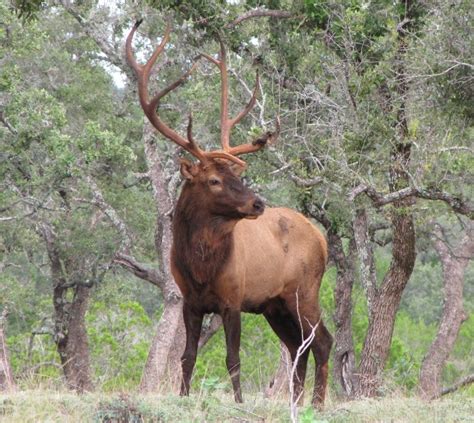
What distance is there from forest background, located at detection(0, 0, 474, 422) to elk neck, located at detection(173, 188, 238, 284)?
116 cm

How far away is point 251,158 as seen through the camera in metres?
16.3

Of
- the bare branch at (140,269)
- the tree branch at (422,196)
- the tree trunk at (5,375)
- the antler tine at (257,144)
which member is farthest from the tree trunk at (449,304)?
the antler tine at (257,144)

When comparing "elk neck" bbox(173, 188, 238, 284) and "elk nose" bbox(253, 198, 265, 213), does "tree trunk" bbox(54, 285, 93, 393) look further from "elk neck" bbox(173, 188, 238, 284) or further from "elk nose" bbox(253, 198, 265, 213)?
"elk nose" bbox(253, 198, 265, 213)

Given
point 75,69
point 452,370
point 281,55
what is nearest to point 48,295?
point 75,69

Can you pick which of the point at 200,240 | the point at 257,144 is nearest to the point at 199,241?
the point at 200,240

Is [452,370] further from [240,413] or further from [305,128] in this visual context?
[240,413]

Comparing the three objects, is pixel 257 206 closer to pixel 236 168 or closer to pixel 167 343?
pixel 236 168

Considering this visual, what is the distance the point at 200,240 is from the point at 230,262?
359mm

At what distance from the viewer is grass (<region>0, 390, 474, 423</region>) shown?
25.4 feet

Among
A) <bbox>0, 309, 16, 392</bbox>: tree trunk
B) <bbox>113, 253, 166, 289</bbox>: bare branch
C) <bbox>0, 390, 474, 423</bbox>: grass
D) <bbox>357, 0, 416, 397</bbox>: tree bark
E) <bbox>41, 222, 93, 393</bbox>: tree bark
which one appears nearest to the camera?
<bbox>0, 390, 474, 423</bbox>: grass

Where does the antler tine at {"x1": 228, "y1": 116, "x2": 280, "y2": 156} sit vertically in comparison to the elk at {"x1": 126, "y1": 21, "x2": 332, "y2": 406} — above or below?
above

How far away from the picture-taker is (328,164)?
40.9 ft

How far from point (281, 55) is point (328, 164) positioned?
256cm

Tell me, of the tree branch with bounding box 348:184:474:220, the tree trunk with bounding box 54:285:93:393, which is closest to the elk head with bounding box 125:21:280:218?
the tree branch with bounding box 348:184:474:220
